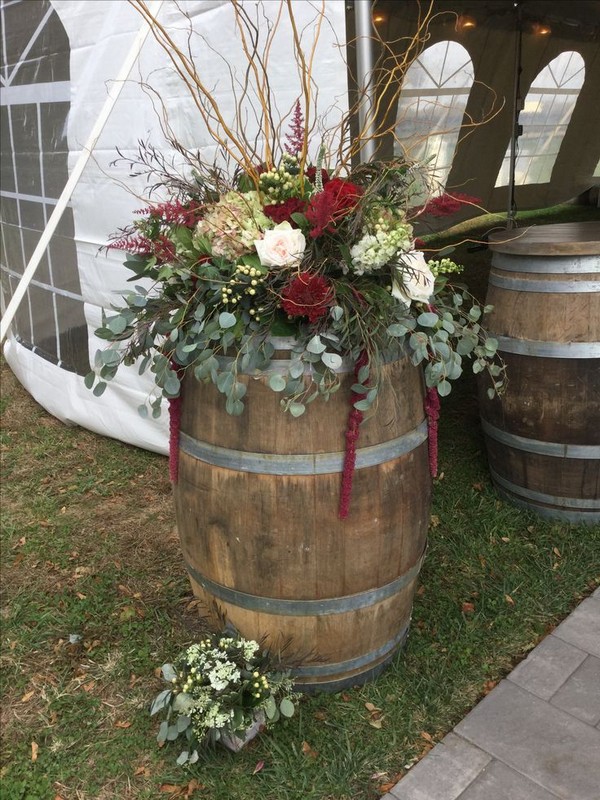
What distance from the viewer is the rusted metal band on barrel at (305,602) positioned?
6.67 ft

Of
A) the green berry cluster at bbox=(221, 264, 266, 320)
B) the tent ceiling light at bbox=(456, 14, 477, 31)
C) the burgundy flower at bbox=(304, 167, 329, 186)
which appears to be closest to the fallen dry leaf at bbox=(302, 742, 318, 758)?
the green berry cluster at bbox=(221, 264, 266, 320)

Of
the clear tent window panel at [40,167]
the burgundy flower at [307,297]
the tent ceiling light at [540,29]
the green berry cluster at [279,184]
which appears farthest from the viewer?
the tent ceiling light at [540,29]

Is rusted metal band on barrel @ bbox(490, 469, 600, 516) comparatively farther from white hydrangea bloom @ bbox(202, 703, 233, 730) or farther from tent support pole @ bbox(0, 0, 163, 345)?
tent support pole @ bbox(0, 0, 163, 345)

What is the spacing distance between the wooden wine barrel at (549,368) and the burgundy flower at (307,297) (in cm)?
136

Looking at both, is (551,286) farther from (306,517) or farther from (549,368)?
(306,517)

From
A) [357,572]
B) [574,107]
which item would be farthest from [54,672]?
[574,107]

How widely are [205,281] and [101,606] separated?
1.70m

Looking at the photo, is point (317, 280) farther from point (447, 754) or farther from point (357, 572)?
point (447, 754)

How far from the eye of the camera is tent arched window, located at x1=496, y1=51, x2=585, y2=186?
8.16 metres

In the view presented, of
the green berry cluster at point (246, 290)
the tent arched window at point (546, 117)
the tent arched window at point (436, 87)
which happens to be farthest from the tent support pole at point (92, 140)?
the tent arched window at point (546, 117)

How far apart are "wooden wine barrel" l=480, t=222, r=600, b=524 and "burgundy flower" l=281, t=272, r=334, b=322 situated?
1361mm

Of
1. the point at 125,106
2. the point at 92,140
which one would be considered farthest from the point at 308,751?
the point at 125,106

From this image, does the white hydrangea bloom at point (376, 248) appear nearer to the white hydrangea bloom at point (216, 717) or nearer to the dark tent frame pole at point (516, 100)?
the white hydrangea bloom at point (216, 717)

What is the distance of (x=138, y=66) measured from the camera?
319 cm
